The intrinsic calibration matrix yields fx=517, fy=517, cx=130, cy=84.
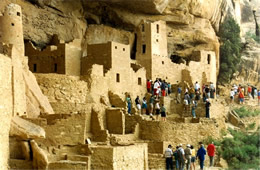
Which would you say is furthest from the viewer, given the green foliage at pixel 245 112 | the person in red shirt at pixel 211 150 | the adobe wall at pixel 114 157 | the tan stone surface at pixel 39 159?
the green foliage at pixel 245 112

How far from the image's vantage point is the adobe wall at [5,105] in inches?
620

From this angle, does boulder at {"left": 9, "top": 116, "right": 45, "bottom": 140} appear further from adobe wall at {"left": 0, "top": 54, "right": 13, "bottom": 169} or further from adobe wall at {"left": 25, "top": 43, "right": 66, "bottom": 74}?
adobe wall at {"left": 25, "top": 43, "right": 66, "bottom": 74}

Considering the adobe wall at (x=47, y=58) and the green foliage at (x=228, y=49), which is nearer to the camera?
the adobe wall at (x=47, y=58)

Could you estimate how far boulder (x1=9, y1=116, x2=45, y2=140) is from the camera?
53.7 feet

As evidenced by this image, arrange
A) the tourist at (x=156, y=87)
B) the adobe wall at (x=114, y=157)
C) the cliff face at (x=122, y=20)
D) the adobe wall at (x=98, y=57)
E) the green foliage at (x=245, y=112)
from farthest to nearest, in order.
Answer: the green foliage at (x=245, y=112)
the cliff face at (x=122, y=20)
the tourist at (x=156, y=87)
the adobe wall at (x=98, y=57)
the adobe wall at (x=114, y=157)

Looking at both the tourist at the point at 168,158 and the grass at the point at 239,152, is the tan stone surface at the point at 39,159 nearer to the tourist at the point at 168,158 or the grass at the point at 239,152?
the tourist at the point at 168,158

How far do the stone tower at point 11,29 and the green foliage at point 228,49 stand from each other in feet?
57.5

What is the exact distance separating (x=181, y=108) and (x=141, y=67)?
11.6 ft

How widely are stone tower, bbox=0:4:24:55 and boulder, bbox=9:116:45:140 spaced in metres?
5.07

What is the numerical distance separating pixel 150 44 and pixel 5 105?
50.1 ft

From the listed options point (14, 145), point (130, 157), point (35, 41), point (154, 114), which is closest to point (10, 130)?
point (14, 145)

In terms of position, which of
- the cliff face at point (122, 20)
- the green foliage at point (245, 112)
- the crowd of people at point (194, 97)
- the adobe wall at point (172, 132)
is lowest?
the adobe wall at point (172, 132)

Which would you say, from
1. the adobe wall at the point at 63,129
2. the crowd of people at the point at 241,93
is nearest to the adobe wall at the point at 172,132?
the adobe wall at the point at 63,129

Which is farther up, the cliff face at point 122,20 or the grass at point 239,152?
the cliff face at point 122,20
